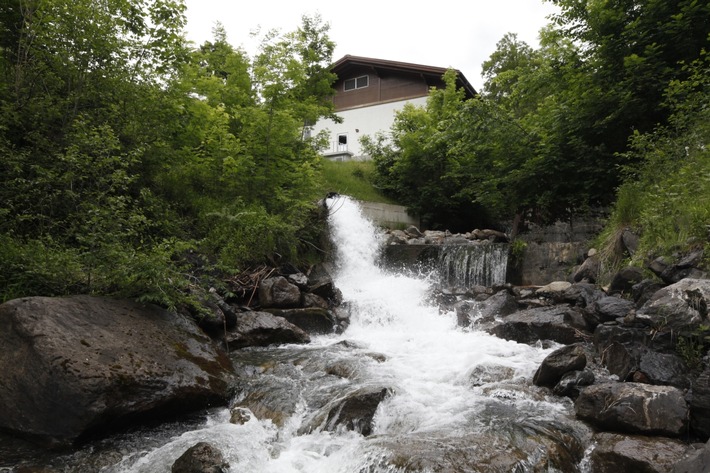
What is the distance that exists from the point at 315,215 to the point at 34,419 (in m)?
10.3

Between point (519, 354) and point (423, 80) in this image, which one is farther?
point (423, 80)

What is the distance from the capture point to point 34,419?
444cm

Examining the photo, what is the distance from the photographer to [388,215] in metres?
20.8

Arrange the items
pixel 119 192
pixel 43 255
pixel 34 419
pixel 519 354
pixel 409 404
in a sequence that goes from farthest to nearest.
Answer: pixel 119 192 → pixel 519 354 → pixel 43 255 → pixel 409 404 → pixel 34 419

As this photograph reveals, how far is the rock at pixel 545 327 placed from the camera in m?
7.72

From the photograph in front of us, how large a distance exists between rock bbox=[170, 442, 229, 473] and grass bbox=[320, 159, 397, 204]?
15.7 m

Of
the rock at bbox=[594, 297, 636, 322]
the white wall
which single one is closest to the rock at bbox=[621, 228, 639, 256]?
the rock at bbox=[594, 297, 636, 322]

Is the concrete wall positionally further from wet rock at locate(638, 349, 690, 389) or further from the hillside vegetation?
wet rock at locate(638, 349, 690, 389)

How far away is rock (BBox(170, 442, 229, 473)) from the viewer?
13.0 feet

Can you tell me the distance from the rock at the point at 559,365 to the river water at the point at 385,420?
230 mm

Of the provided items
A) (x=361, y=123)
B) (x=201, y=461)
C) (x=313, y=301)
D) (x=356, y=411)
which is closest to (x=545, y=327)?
(x=356, y=411)

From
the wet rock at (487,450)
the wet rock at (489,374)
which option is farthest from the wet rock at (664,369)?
the wet rock at (489,374)

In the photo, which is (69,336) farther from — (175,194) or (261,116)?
(261,116)

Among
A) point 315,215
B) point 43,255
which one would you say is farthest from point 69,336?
point 315,215
